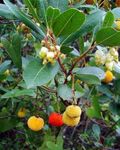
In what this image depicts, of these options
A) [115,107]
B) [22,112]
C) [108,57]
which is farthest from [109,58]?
[22,112]

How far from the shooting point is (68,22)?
2.83 feet

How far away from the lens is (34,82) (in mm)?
841

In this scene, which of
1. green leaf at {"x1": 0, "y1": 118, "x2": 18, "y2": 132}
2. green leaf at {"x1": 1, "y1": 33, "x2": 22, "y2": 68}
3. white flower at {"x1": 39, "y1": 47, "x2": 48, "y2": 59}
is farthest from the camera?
green leaf at {"x1": 0, "y1": 118, "x2": 18, "y2": 132}

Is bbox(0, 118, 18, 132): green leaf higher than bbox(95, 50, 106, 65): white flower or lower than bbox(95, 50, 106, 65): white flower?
lower

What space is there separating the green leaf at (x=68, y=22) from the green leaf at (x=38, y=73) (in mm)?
76

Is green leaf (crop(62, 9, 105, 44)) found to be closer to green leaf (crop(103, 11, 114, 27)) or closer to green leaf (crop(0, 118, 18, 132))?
green leaf (crop(103, 11, 114, 27))

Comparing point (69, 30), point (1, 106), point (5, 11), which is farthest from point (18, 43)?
point (1, 106)

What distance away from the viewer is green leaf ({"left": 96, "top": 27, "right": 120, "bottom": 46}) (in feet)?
2.84

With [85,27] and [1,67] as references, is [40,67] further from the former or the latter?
[1,67]

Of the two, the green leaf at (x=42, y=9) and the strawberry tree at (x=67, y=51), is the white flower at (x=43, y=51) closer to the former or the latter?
the strawberry tree at (x=67, y=51)

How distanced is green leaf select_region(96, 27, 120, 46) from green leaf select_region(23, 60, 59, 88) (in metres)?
0.12

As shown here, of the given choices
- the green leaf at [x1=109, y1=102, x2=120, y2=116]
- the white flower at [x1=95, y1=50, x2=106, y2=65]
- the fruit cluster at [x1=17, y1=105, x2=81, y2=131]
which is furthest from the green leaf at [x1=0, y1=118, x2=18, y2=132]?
the white flower at [x1=95, y1=50, x2=106, y2=65]

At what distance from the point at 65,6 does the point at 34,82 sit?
0.23m

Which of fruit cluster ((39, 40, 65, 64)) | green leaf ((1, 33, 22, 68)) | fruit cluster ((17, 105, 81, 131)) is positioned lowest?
fruit cluster ((17, 105, 81, 131))
